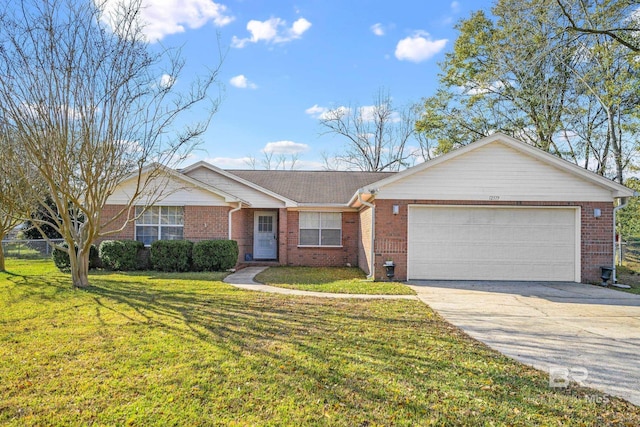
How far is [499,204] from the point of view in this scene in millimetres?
11711

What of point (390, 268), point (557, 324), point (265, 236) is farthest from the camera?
point (265, 236)

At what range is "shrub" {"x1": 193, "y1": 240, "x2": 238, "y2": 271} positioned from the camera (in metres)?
13.2

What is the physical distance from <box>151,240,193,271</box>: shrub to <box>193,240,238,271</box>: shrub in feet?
1.12

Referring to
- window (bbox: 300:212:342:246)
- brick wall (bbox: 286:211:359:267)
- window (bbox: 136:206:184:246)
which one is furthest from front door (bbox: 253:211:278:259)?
window (bbox: 136:206:184:246)

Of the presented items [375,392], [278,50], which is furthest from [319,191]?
[375,392]

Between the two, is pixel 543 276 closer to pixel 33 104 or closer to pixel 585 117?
pixel 585 117

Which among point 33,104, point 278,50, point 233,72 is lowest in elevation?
point 33,104

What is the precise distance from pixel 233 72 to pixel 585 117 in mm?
18438

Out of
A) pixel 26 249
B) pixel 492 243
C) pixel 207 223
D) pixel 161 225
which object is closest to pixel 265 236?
pixel 207 223

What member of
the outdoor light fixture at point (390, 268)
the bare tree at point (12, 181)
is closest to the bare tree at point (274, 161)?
the bare tree at point (12, 181)

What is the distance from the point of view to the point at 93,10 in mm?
9344

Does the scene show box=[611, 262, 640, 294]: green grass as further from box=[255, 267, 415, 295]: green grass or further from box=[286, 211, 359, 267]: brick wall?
box=[286, 211, 359, 267]: brick wall

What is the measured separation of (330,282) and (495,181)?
233 inches

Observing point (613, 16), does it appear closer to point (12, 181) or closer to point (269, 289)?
point (269, 289)
